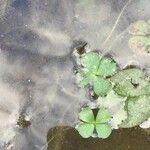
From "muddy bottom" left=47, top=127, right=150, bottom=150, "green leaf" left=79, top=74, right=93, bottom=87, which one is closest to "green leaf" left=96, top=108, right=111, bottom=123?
"muddy bottom" left=47, top=127, right=150, bottom=150

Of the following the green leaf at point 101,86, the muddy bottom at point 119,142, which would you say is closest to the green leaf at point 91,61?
the green leaf at point 101,86

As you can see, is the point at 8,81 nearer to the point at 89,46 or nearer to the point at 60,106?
the point at 60,106

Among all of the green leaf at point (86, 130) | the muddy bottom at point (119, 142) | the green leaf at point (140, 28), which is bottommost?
the muddy bottom at point (119, 142)

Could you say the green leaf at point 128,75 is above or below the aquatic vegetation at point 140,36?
below

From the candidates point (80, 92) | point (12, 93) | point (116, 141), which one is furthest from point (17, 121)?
point (116, 141)

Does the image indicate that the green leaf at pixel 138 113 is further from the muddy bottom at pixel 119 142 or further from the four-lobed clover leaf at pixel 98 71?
the four-lobed clover leaf at pixel 98 71

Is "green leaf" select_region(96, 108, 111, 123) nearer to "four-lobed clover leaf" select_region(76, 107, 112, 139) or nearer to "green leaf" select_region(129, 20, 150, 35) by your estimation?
"four-lobed clover leaf" select_region(76, 107, 112, 139)

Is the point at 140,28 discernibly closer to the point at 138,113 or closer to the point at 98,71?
the point at 98,71
